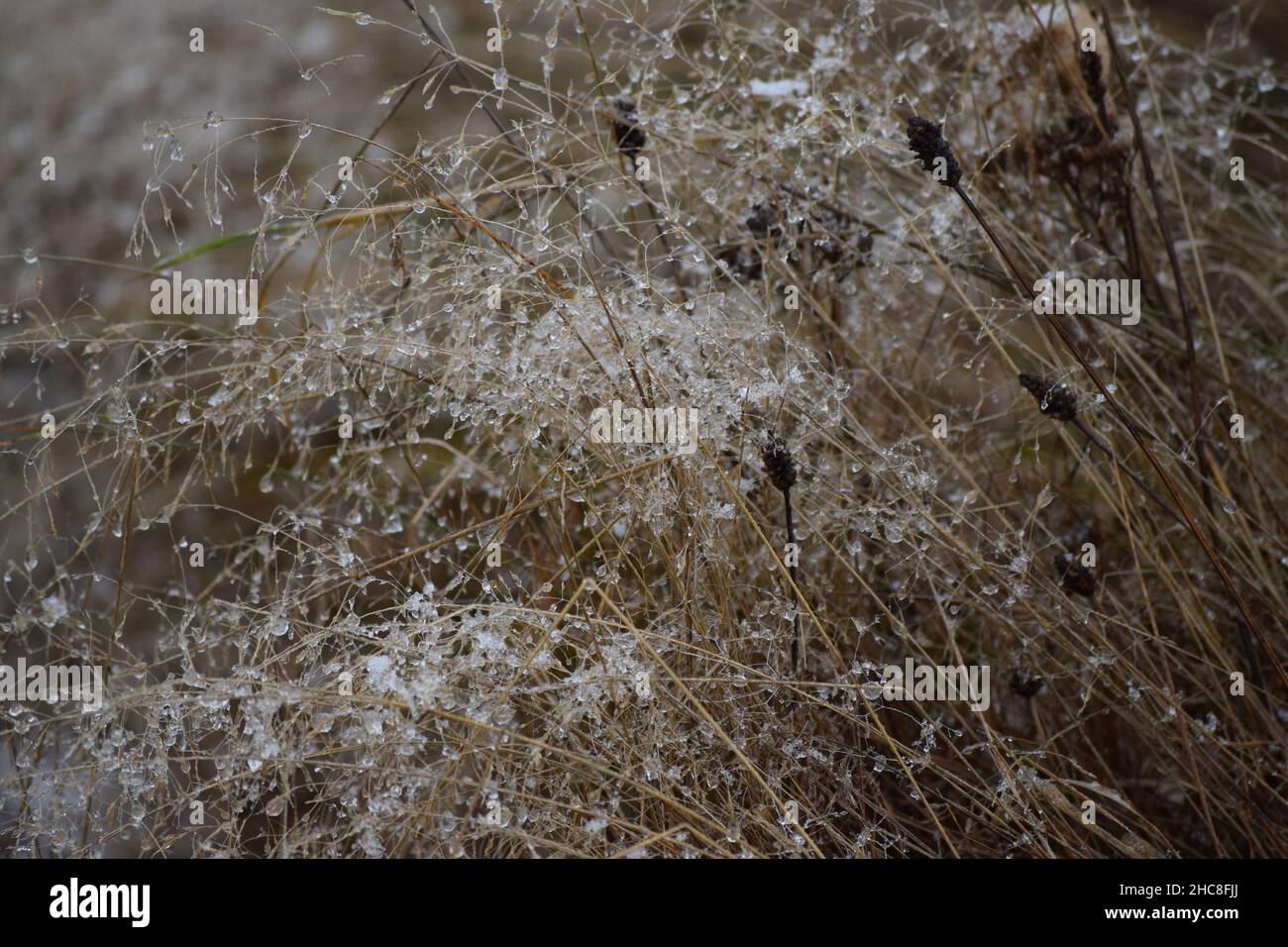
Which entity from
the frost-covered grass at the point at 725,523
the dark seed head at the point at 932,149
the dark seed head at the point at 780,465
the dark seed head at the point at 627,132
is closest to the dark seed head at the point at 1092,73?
the frost-covered grass at the point at 725,523

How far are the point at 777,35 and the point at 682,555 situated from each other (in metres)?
0.89

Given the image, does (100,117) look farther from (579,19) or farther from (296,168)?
(579,19)

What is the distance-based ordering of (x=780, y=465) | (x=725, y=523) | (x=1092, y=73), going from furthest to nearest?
(x=1092, y=73) < (x=725, y=523) < (x=780, y=465)

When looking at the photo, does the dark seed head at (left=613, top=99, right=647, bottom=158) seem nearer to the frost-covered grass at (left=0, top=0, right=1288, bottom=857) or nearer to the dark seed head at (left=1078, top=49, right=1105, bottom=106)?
the frost-covered grass at (left=0, top=0, right=1288, bottom=857)

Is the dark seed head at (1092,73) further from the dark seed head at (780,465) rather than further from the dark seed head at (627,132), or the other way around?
the dark seed head at (780,465)

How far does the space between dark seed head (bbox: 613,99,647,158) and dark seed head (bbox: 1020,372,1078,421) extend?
0.51 meters

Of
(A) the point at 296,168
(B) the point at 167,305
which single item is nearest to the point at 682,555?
(B) the point at 167,305

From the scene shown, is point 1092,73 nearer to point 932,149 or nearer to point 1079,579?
point 932,149

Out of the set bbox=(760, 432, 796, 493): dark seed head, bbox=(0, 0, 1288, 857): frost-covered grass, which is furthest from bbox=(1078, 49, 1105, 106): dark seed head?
bbox=(760, 432, 796, 493): dark seed head

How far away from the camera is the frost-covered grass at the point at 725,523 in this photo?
0.94 m

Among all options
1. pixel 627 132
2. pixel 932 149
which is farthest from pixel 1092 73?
pixel 627 132

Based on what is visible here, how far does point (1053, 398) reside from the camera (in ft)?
3.32

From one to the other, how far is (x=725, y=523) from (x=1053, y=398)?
36cm
